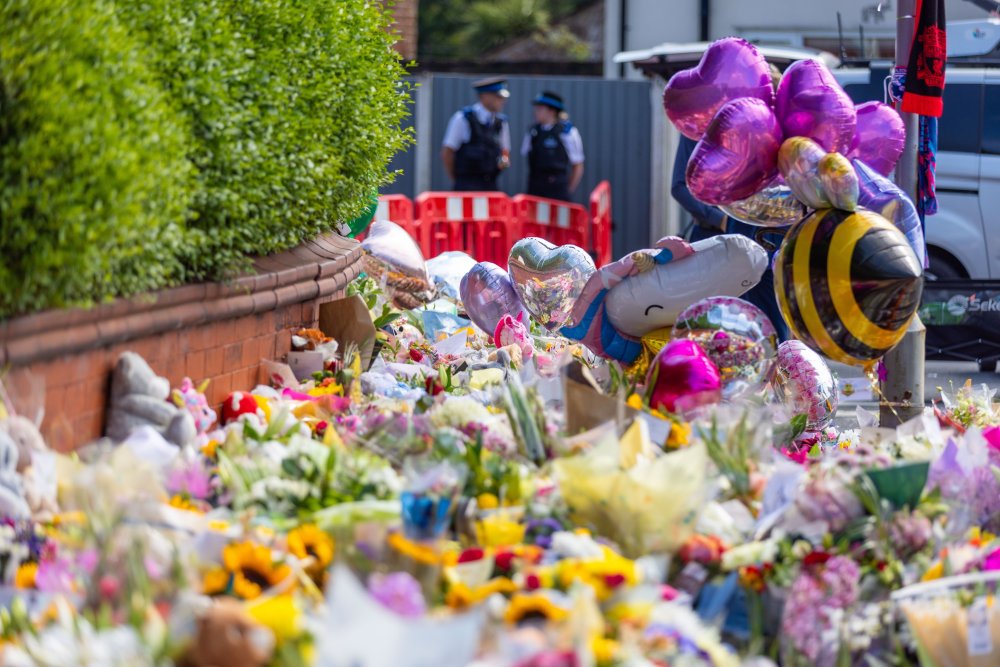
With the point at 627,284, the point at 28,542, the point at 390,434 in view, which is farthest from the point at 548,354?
the point at 28,542

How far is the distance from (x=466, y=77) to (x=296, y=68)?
10692 mm

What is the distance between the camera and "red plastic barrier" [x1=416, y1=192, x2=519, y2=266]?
36.2ft

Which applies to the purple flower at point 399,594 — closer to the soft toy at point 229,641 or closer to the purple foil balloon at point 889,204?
the soft toy at point 229,641

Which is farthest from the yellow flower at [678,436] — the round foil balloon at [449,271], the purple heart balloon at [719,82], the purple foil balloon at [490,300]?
the round foil balloon at [449,271]

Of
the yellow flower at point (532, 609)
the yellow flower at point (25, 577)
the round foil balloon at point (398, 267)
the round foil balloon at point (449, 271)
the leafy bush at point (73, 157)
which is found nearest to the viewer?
the yellow flower at point (532, 609)

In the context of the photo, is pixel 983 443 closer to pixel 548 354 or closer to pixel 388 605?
pixel 388 605

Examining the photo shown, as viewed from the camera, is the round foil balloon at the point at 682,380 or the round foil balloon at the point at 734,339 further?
the round foil balloon at the point at 734,339

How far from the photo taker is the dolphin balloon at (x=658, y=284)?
4266 millimetres

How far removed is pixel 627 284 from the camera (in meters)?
4.36

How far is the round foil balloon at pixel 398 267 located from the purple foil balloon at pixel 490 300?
27.0 inches

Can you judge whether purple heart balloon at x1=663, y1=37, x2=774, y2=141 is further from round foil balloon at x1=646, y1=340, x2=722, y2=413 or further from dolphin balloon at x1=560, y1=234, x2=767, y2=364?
round foil balloon at x1=646, y1=340, x2=722, y2=413

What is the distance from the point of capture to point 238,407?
350 centimetres

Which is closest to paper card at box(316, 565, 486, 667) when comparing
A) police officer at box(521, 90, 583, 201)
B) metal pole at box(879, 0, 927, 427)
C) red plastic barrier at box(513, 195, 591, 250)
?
metal pole at box(879, 0, 927, 427)

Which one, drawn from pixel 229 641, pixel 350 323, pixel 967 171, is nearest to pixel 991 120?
pixel 967 171
